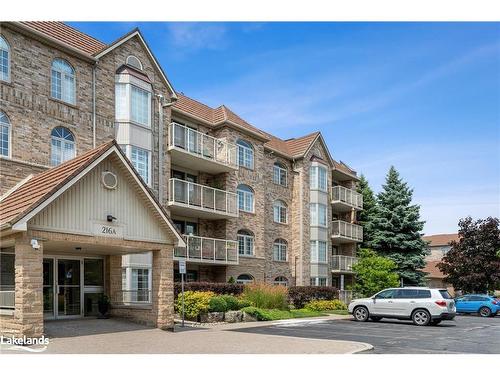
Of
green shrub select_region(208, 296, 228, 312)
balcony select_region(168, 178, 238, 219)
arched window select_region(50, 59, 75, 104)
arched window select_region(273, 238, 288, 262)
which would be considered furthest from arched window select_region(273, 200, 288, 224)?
arched window select_region(50, 59, 75, 104)

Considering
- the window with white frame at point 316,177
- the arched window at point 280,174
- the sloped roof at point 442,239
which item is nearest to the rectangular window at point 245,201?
the arched window at point 280,174

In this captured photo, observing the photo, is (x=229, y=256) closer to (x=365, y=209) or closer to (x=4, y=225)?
(x=4, y=225)

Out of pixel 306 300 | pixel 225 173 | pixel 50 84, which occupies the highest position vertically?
pixel 50 84

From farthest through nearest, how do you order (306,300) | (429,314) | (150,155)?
(306,300) → (150,155) → (429,314)

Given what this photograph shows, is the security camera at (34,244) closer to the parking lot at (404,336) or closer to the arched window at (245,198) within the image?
the parking lot at (404,336)

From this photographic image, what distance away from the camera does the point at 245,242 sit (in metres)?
31.4

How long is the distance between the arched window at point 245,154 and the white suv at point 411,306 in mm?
11214

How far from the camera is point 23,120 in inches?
747

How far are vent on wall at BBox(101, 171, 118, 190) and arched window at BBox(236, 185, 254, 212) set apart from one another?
15587 millimetres

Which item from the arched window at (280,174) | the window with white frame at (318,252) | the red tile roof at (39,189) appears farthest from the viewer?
the window with white frame at (318,252)

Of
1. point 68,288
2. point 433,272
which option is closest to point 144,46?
point 68,288

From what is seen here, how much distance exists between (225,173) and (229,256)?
4.76 meters

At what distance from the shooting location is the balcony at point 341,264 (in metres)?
39.7

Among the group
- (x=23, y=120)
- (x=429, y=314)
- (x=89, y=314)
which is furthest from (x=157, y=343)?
(x=429, y=314)
